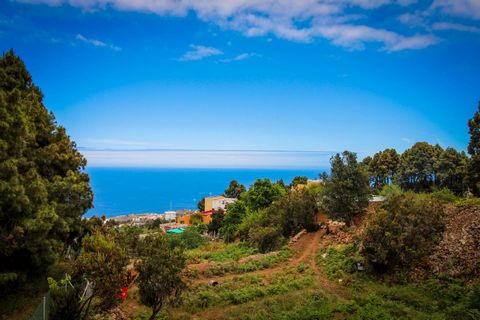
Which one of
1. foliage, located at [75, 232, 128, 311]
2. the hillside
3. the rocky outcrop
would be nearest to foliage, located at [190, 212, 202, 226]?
the hillside

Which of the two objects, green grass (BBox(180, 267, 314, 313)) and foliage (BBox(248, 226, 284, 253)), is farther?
foliage (BBox(248, 226, 284, 253))

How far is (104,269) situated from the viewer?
9391mm

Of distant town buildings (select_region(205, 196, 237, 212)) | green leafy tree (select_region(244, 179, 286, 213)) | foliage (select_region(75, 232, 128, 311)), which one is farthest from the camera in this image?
distant town buildings (select_region(205, 196, 237, 212))

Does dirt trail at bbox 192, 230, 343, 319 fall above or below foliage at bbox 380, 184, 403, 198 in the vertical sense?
below

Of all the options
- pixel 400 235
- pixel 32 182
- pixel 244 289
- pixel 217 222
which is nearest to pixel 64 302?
pixel 32 182

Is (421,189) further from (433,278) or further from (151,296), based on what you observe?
(151,296)

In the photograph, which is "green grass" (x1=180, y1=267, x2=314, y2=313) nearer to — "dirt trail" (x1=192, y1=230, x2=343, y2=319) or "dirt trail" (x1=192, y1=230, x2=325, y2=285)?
"dirt trail" (x1=192, y1=230, x2=343, y2=319)

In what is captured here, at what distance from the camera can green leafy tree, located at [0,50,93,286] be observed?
10846 millimetres

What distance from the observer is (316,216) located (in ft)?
99.5

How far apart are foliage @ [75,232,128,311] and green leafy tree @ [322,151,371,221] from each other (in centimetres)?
1866

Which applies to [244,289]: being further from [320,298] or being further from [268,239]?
[268,239]

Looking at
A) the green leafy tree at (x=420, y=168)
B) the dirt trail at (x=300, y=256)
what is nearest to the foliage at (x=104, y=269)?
the dirt trail at (x=300, y=256)

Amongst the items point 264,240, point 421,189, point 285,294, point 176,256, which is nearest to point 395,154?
→ point 421,189

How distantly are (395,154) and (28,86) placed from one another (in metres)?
52.6
